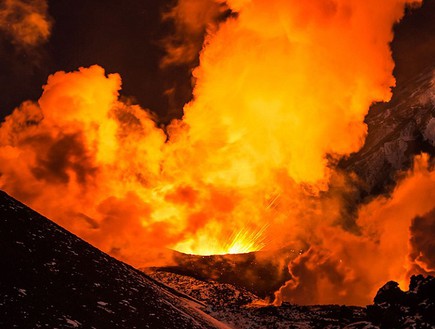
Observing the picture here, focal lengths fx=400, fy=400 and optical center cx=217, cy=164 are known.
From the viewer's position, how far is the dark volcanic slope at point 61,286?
14031 millimetres

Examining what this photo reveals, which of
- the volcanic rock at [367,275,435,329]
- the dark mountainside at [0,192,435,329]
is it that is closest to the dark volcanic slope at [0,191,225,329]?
the dark mountainside at [0,192,435,329]

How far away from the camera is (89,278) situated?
20062 millimetres

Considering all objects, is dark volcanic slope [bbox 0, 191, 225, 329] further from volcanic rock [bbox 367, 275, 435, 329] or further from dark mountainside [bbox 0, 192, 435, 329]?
volcanic rock [bbox 367, 275, 435, 329]

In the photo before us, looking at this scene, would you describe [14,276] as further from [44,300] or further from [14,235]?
[14,235]

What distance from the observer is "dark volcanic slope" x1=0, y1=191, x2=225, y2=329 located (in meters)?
14.0

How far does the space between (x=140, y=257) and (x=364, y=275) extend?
69283 millimetres

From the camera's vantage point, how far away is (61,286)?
17.1 meters

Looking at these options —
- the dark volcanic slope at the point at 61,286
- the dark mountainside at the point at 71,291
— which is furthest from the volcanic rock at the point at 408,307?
the dark volcanic slope at the point at 61,286

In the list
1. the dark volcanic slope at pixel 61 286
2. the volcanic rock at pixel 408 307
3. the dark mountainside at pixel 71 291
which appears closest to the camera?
the dark volcanic slope at pixel 61 286

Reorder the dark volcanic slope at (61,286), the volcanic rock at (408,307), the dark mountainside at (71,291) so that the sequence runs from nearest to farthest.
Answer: the dark volcanic slope at (61,286), the dark mountainside at (71,291), the volcanic rock at (408,307)

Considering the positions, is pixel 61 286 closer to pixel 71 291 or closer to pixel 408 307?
pixel 71 291

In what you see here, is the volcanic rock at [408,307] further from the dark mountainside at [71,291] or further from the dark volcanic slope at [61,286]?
the dark volcanic slope at [61,286]

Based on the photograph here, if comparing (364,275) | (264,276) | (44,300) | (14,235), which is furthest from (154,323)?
(364,275)

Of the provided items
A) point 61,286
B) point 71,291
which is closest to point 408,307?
point 71,291
